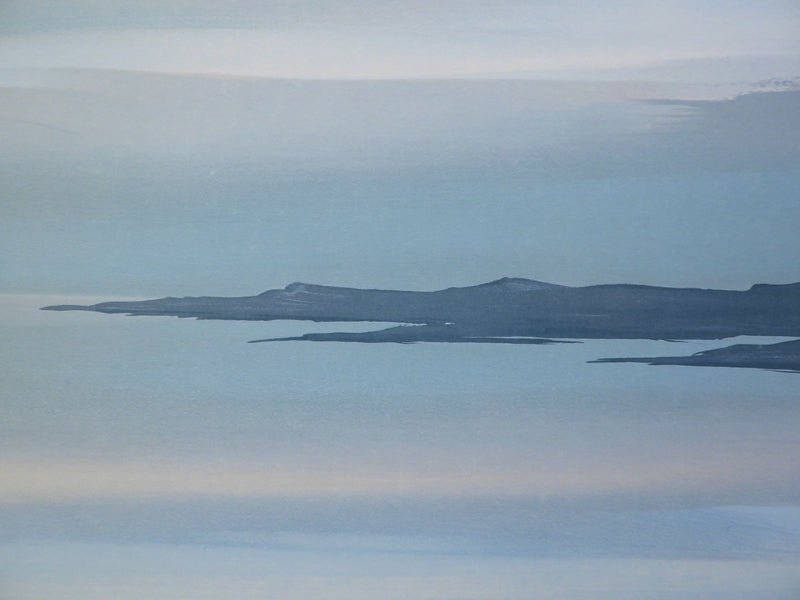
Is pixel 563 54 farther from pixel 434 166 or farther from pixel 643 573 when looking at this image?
pixel 643 573

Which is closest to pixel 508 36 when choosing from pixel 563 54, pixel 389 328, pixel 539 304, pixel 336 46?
pixel 563 54

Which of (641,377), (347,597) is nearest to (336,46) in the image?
(641,377)

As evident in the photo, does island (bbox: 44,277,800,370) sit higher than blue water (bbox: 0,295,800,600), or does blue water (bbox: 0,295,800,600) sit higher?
island (bbox: 44,277,800,370)

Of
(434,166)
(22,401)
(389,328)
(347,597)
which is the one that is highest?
(434,166)

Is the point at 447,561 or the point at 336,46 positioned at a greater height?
the point at 336,46

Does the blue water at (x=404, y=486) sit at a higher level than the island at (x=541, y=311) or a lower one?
lower

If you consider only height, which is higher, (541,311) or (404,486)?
(541,311)

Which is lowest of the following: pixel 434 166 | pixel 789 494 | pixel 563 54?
pixel 789 494

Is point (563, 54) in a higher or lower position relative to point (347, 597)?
higher

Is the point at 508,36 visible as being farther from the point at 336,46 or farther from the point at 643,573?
the point at 643,573
